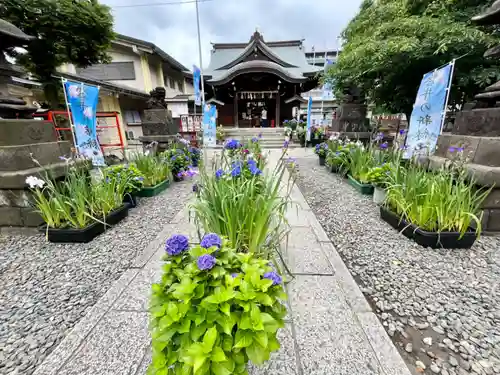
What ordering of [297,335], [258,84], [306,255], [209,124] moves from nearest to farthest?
[297,335]
[306,255]
[209,124]
[258,84]

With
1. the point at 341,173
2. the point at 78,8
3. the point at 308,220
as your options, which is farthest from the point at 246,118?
the point at 308,220

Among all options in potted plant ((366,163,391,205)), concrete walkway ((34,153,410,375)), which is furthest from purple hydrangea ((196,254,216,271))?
potted plant ((366,163,391,205))

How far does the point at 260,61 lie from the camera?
12.4 metres

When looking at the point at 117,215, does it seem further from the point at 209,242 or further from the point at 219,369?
the point at 219,369

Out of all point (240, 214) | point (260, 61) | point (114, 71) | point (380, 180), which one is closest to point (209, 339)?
point (240, 214)

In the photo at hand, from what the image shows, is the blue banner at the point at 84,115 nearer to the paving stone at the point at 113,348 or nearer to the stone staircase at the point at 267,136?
the paving stone at the point at 113,348

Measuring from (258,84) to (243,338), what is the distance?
14858 mm

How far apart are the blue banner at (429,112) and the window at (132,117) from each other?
42.6 ft

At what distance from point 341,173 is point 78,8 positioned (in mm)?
8172

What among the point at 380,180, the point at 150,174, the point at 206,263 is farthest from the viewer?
the point at 150,174

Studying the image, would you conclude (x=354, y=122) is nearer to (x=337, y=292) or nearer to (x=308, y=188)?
(x=308, y=188)

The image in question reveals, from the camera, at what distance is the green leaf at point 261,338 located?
722mm

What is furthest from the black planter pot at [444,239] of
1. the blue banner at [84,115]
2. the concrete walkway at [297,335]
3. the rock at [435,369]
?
the blue banner at [84,115]

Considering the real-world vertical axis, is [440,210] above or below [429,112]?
below
